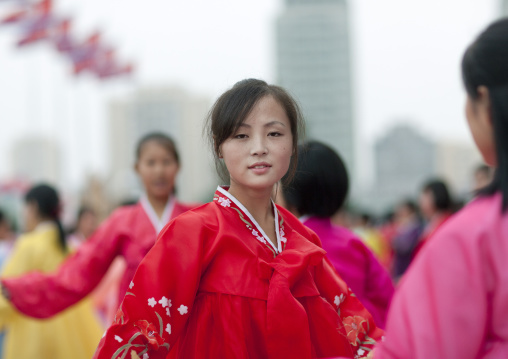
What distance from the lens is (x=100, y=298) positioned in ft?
22.2

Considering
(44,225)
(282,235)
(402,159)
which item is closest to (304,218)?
(282,235)

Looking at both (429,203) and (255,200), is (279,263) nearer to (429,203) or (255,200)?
(255,200)

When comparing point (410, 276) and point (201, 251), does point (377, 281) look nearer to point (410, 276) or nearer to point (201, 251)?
point (201, 251)

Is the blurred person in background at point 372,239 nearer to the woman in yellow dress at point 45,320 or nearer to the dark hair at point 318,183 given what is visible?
the woman in yellow dress at point 45,320

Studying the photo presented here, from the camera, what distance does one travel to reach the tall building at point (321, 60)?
105 metres

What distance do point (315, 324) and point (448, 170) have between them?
287ft

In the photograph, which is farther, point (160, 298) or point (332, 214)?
point (332, 214)

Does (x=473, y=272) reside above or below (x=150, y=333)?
above

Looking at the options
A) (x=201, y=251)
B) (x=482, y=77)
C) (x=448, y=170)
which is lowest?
(x=448, y=170)

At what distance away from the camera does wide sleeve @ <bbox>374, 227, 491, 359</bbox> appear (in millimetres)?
1342

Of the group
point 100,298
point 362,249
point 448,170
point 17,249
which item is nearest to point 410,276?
point 362,249

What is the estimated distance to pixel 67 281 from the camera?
3.30 meters

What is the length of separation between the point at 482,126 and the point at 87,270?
2.35 meters

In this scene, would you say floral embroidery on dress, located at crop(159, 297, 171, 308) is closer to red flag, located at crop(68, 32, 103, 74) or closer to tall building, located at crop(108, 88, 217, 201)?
red flag, located at crop(68, 32, 103, 74)
